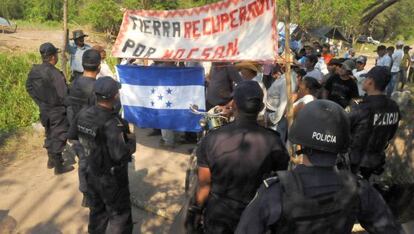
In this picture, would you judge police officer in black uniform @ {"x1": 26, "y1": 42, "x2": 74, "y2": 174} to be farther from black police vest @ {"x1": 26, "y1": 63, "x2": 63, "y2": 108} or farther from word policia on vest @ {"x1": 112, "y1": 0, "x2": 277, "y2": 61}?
word policia on vest @ {"x1": 112, "y1": 0, "x2": 277, "y2": 61}

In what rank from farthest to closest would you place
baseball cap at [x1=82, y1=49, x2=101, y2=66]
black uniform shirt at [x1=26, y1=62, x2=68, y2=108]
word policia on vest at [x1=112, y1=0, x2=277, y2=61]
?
black uniform shirt at [x1=26, y1=62, x2=68, y2=108], baseball cap at [x1=82, y1=49, x2=101, y2=66], word policia on vest at [x1=112, y1=0, x2=277, y2=61]

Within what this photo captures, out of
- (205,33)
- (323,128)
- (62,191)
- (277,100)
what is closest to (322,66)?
(277,100)

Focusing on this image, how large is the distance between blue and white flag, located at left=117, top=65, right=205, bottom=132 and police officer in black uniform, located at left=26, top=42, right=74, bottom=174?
37.4 inches

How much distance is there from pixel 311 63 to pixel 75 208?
467 centimetres

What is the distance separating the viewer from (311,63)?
7398 mm

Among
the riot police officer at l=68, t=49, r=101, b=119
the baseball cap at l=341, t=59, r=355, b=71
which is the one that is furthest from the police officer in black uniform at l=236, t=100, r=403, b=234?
the baseball cap at l=341, t=59, r=355, b=71

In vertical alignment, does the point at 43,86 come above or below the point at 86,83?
below

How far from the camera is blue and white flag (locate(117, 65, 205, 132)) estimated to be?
19.4ft

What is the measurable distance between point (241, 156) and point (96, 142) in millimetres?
1445

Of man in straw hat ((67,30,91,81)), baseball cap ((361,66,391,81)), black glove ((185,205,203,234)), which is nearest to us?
black glove ((185,205,203,234))

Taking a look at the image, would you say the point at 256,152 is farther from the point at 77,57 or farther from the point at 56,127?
the point at 77,57

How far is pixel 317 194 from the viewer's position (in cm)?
177

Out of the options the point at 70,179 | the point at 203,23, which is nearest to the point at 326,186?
the point at 203,23

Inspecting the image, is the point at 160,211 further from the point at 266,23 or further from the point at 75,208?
the point at 266,23
